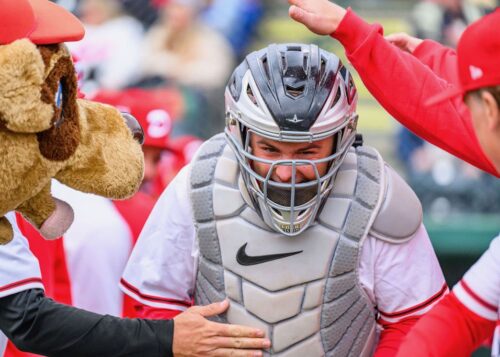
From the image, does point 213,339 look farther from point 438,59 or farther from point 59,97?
point 438,59

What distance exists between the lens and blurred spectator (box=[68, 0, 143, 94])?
8641mm

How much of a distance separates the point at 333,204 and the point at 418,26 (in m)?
5.41

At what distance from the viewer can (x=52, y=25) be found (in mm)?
2727

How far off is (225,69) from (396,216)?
557cm

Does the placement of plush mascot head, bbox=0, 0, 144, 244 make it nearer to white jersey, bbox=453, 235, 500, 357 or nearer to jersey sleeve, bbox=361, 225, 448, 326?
jersey sleeve, bbox=361, 225, 448, 326

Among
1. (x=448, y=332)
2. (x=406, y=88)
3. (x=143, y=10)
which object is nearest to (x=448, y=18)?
(x=143, y=10)

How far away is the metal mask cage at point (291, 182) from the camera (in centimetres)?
316

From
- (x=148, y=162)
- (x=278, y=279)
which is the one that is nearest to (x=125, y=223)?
(x=148, y=162)

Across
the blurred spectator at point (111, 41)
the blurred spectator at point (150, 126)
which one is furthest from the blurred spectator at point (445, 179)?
the blurred spectator at point (111, 41)

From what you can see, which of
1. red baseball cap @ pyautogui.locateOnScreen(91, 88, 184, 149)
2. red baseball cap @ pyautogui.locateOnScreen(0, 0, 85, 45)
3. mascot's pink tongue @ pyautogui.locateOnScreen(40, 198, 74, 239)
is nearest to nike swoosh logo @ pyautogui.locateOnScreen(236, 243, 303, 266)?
mascot's pink tongue @ pyautogui.locateOnScreen(40, 198, 74, 239)

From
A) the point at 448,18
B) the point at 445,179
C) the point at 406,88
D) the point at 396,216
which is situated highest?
the point at 406,88

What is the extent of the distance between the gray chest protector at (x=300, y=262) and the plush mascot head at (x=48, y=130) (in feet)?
1.39

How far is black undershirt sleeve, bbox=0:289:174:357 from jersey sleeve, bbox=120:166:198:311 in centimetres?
21

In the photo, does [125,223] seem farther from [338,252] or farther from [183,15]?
[183,15]
